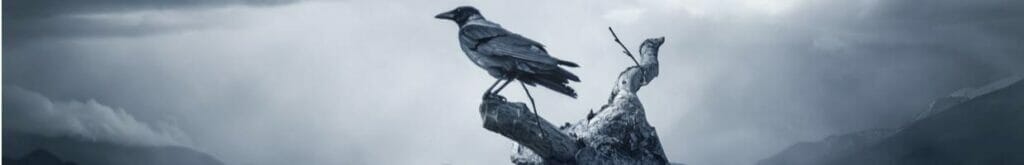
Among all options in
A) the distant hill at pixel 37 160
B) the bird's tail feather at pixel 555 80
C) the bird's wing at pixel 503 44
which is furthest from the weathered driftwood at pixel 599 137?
the distant hill at pixel 37 160

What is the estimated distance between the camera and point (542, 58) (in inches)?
191

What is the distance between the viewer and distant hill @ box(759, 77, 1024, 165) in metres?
8.91

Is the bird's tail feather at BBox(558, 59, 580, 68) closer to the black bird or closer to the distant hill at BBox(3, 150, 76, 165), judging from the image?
the black bird

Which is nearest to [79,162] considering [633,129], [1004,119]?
[633,129]

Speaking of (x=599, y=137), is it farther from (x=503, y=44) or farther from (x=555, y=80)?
(x=503, y=44)

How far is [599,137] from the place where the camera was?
5.75 metres

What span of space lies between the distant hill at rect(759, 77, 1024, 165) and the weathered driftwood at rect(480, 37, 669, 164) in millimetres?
4266

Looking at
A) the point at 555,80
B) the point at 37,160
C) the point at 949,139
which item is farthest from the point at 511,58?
the point at 37,160

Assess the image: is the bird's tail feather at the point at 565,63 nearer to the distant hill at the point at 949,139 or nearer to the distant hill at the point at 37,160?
the distant hill at the point at 949,139

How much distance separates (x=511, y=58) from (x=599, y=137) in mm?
1232

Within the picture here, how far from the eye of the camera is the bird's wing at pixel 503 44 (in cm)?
487

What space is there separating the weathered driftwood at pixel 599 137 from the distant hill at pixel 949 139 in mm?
4266

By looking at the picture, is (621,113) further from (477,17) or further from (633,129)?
(477,17)

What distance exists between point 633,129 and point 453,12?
65.9 inches
